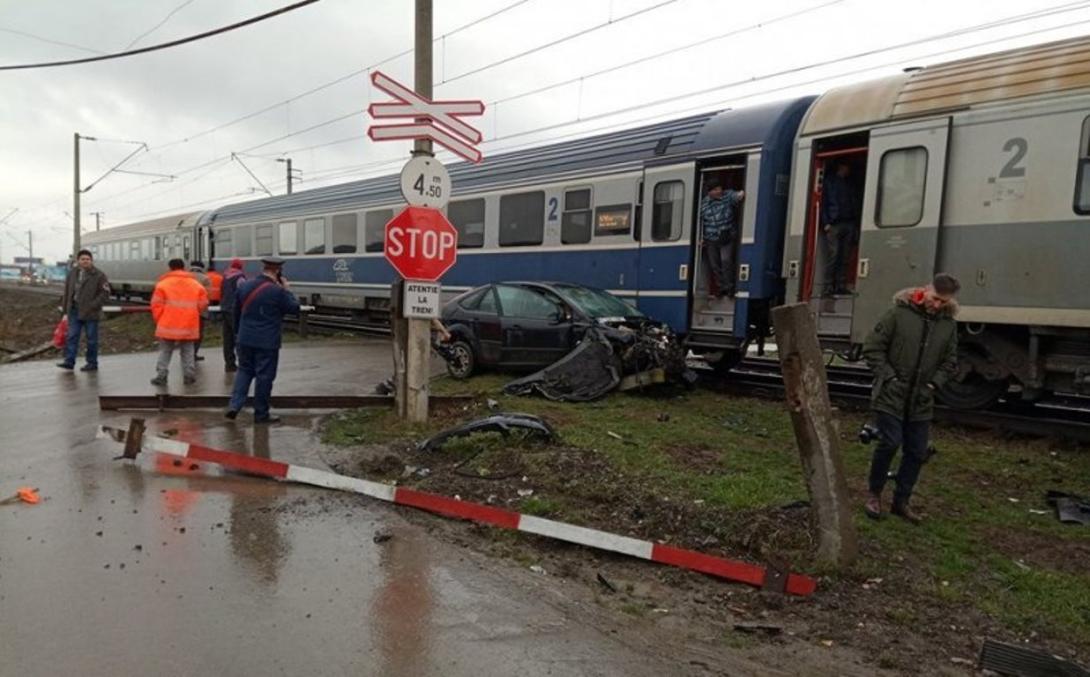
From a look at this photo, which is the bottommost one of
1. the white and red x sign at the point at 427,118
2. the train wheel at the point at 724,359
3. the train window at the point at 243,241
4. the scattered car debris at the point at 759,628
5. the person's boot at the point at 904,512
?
the scattered car debris at the point at 759,628

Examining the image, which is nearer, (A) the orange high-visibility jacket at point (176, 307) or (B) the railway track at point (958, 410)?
(B) the railway track at point (958, 410)

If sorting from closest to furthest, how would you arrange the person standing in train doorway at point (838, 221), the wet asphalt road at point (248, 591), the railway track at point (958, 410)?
the wet asphalt road at point (248, 591) → the railway track at point (958, 410) → the person standing in train doorway at point (838, 221)

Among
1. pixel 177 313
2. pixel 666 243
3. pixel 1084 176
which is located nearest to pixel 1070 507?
pixel 1084 176

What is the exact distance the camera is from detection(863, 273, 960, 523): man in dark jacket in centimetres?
485

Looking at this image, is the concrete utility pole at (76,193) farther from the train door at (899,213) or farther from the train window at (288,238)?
the train door at (899,213)

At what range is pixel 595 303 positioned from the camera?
10.0 m

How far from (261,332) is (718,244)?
6.07 metres

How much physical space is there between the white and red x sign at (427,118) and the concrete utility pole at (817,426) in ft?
13.9

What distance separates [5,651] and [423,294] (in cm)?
477

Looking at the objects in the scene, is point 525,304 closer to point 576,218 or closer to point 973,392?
point 576,218

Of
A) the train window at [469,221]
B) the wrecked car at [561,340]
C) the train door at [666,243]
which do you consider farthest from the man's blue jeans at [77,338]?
the train door at [666,243]

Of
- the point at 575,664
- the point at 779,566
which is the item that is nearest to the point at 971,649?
the point at 779,566

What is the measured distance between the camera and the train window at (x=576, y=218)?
1215cm

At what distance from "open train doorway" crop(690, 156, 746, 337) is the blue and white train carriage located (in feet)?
0.08
